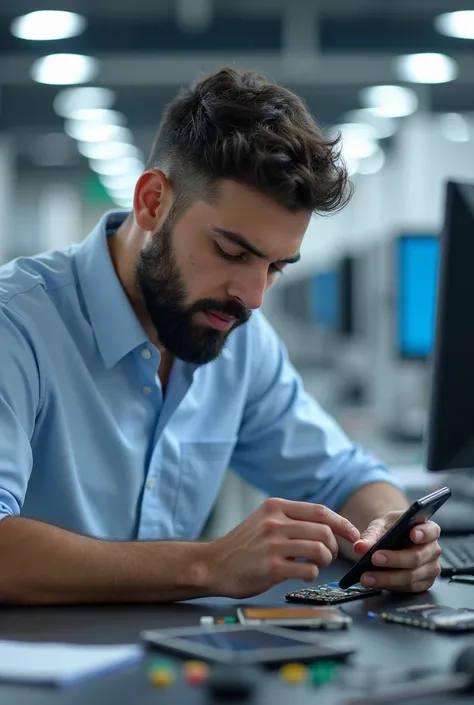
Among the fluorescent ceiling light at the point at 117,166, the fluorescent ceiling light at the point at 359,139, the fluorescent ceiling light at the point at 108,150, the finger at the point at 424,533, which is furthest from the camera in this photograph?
the fluorescent ceiling light at the point at 117,166

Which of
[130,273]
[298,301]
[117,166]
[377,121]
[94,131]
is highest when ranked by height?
[117,166]

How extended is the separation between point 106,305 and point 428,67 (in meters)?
4.69

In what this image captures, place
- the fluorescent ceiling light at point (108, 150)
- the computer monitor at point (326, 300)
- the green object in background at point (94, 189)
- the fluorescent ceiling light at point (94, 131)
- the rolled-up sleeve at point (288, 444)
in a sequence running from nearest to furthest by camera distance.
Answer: the rolled-up sleeve at point (288, 444)
the computer monitor at point (326, 300)
the fluorescent ceiling light at point (94, 131)
the fluorescent ceiling light at point (108, 150)
the green object in background at point (94, 189)

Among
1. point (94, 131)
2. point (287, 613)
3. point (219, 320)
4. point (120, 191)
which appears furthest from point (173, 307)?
point (120, 191)

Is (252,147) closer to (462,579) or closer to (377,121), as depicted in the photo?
(462,579)

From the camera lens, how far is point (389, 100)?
7.58 m

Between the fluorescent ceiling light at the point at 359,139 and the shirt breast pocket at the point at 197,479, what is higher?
the fluorescent ceiling light at the point at 359,139

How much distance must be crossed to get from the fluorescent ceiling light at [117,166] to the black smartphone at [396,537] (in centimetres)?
1151

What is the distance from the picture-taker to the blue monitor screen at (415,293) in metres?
3.37

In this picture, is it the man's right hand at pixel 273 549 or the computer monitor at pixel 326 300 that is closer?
the man's right hand at pixel 273 549

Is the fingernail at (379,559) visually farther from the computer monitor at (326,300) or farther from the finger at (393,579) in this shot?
the computer monitor at (326,300)

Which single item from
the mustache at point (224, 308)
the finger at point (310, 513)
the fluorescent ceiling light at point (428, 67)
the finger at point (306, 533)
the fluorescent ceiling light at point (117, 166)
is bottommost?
the finger at point (306, 533)

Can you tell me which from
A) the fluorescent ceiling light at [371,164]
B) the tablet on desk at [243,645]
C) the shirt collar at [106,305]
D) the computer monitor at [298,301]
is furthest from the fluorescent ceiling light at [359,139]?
the tablet on desk at [243,645]

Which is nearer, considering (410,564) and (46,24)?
(410,564)
